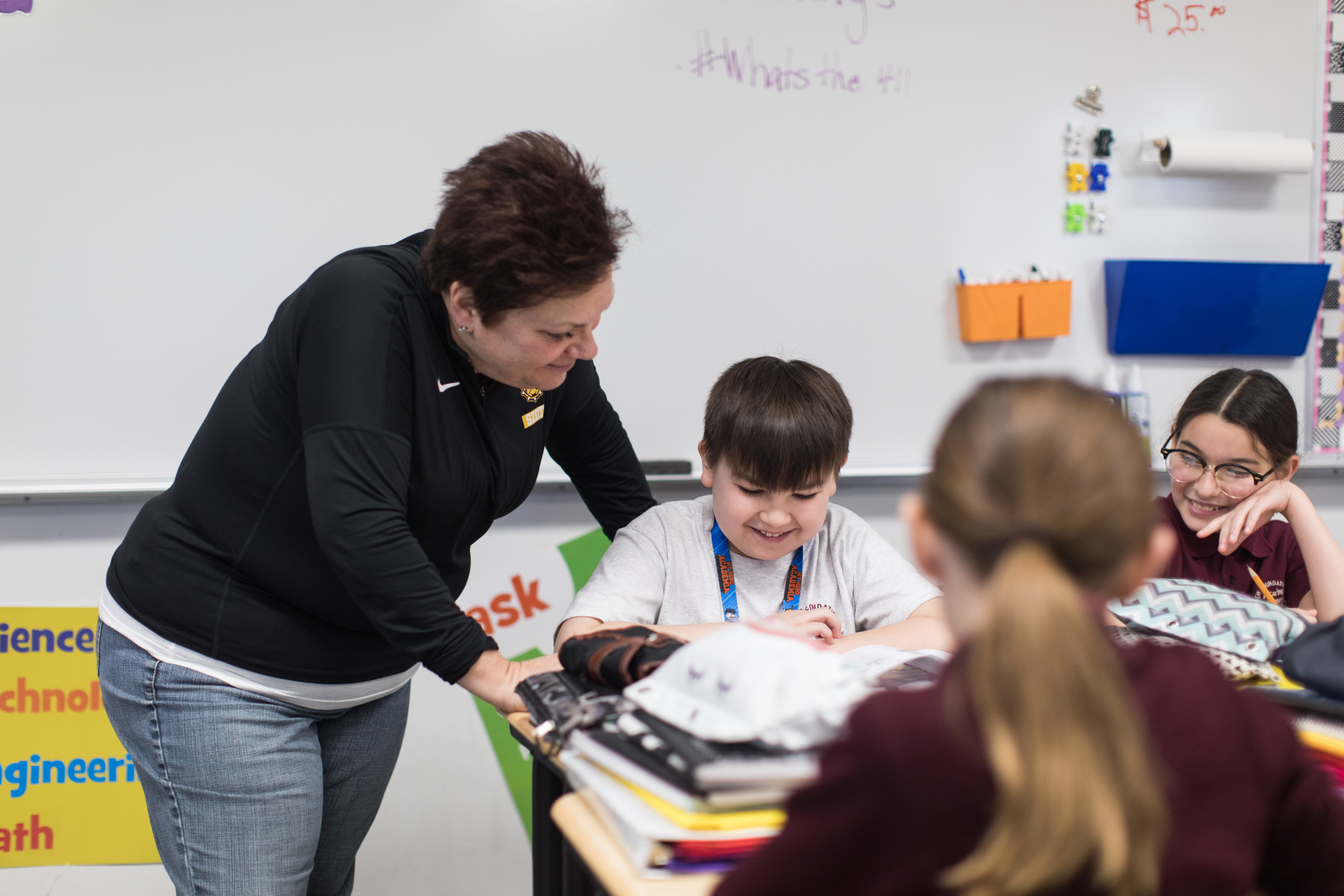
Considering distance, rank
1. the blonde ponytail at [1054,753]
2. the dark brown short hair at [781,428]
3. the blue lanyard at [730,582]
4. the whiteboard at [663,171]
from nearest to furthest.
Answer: the blonde ponytail at [1054,753]
the dark brown short hair at [781,428]
the blue lanyard at [730,582]
the whiteboard at [663,171]

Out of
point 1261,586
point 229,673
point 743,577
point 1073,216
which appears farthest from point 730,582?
point 1073,216

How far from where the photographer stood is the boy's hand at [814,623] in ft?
4.06

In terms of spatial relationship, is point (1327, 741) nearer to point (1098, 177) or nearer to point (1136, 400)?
point (1136, 400)

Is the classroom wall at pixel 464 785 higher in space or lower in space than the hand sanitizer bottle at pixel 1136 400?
lower

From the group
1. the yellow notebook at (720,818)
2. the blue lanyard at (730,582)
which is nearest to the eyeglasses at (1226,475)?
the blue lanyard at (730,582)

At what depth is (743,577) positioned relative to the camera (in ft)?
4.85

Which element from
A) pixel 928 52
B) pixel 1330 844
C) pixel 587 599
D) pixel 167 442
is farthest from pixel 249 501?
pixel 928 52

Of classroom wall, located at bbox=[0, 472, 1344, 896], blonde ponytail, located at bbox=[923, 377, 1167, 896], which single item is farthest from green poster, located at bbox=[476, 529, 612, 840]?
blonde ponytail, located at bbox=[923, 377, 1167, 896]

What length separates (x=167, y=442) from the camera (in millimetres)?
1985

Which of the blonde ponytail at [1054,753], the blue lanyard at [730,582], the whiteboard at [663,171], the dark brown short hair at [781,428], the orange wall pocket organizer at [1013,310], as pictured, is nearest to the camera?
the blonde ponytail at [1054,753]

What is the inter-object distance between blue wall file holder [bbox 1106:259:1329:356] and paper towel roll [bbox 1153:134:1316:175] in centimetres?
24

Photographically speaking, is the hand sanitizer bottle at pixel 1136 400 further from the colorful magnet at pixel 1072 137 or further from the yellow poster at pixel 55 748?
the yellow poster at pixel 55 748

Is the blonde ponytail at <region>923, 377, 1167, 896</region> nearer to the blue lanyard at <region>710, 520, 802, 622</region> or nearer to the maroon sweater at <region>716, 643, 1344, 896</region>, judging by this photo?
the maroon sweater at <region>716, 643, 1344, 896</region>

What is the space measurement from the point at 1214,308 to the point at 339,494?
7.25 ft
